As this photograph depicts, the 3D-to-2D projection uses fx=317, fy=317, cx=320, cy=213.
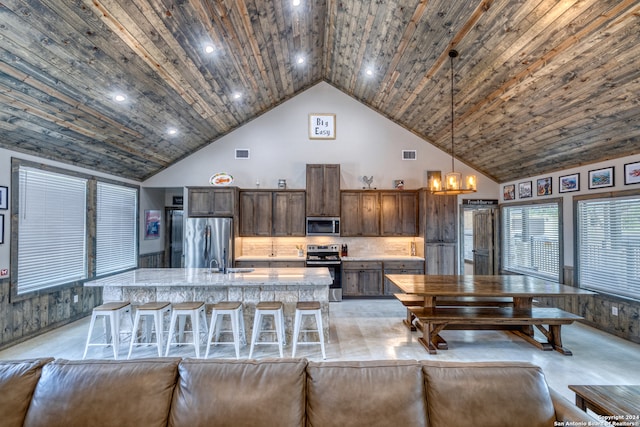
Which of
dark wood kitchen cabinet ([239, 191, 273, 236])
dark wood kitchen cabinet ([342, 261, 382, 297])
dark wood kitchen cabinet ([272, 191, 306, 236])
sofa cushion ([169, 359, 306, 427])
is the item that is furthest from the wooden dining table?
dark wood kitchen cabinet ([239, 191, 273, 236])

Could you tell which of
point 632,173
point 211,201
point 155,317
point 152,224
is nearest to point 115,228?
point 152,224

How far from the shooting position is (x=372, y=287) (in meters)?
6.78

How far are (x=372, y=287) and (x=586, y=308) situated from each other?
355 centimetres

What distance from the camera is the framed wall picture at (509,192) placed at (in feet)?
22.2

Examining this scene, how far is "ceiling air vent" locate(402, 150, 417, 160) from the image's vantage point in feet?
23.8

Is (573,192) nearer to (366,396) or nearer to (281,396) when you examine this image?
(366,396)

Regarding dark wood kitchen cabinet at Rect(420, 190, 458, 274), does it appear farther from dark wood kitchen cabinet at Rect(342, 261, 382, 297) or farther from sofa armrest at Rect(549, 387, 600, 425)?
sofa armrest at Rect(549, 387, 600, 425)

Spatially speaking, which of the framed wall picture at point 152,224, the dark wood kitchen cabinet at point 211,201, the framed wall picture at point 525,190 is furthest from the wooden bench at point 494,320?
the framed wall picture at point 152,224

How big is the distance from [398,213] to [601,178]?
3.43 meters

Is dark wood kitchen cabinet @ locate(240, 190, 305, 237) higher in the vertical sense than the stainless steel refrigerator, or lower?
higher

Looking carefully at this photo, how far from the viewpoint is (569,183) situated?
529cm

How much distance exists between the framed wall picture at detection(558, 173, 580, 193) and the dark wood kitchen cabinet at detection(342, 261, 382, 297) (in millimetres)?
3514

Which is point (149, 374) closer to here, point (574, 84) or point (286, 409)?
point (286, 409)

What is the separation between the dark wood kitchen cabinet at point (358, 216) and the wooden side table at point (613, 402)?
506cm
